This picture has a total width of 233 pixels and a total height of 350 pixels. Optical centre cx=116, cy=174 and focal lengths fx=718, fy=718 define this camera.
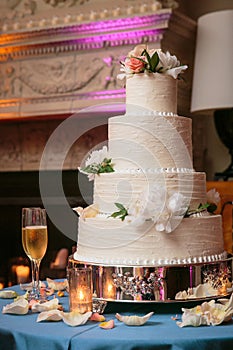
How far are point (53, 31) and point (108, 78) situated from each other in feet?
1.50

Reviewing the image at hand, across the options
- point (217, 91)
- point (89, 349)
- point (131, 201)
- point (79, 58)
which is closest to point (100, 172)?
point (131, 201)

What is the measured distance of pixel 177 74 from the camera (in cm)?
245

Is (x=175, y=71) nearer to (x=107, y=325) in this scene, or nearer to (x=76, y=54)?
(x=107, y=325)

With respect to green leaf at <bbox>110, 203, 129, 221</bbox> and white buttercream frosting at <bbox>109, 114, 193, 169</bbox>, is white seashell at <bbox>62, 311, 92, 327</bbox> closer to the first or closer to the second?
green leaf at <bbox>110, 203, 129, 221</bbox>

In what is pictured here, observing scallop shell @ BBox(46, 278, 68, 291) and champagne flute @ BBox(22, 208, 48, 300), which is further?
scallop shell @ BBox(46, 278, 68, 291)

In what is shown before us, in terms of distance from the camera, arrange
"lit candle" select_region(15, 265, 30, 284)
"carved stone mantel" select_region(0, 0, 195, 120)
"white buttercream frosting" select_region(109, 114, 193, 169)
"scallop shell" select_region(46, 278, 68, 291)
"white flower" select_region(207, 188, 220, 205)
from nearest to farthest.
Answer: "white buttercream frosting" select_region(109, 114, 193, 169) → "white flower" select_region(207, 188, 220, 205) → "scallop shell" select_region(46, 278, 68, 291) → "carved stone mantel" select_region(0, 0, 195, 120) → "lit candle" select_region(15, 265, 30, 284)

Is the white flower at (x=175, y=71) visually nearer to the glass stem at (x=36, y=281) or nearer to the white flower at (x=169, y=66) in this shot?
the white flower at (x=169, y=66)

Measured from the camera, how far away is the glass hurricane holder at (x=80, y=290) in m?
2.12

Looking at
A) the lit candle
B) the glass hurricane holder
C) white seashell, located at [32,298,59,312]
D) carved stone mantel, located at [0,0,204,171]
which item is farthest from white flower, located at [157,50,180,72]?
the lit candle

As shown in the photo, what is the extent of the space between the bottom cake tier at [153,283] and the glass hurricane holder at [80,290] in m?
0.10

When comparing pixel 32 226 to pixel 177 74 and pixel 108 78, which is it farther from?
pixel 108 78

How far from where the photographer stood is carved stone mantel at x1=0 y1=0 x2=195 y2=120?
421 centimetres

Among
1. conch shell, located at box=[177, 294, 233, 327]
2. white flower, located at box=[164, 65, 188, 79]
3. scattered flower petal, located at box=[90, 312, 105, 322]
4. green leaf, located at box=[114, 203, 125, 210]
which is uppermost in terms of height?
white flower, located at box=[164, 65, 188, 79]

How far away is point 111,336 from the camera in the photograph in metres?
1.85
